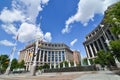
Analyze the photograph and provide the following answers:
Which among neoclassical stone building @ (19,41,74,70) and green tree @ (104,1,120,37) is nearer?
green tree @ (104,1,120,37)

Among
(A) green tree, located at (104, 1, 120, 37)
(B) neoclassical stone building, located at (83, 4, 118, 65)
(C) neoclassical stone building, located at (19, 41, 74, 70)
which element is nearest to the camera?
(A) green tree, located at (104, 1, 120, 37)

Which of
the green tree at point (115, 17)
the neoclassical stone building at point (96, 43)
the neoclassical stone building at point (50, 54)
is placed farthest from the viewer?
the neoclassical stone building at point (50, 54)

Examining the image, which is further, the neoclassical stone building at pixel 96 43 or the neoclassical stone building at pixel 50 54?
the neoclassical stone building at pixel 50 54

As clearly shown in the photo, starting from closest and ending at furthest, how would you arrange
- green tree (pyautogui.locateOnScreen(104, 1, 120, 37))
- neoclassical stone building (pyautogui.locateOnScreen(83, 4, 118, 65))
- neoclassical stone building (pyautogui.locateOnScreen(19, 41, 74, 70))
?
green tree (pyautogui.locateOnScreen(104, 1, 120, 37))
neoclassical stone building (pyautogui.locateOnScreen(83, 4, 118, 65))
neoclassical stone building (pyautogui.locateOnScreen(19, 41, 74, 70))

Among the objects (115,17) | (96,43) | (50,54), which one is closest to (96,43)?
(96,43)

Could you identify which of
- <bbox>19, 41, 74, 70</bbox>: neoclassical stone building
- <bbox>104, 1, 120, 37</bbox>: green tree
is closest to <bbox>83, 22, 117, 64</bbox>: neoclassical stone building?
<bbox>19, 41, 74, 70</bbox>: neoclassical stone building

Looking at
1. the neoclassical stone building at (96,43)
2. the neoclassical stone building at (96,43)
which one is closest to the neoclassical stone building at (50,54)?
the neoclassical stone building at (96,43)

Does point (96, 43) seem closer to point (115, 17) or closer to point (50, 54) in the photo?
point (50, 54)

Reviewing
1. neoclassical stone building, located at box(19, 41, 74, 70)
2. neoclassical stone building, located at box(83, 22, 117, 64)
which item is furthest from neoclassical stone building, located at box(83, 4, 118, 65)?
neoclassical stone building, located at box(19, 41, 74, 70)

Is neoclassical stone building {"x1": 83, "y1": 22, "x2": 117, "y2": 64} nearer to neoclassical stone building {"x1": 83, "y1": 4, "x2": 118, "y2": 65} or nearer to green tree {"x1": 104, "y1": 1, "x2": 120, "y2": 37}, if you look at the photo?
neoclassical stone building {"x1": 83, "y1": 4, "x2": 118, "y2": 65}

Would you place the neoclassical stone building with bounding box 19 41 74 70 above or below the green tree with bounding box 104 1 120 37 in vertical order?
above

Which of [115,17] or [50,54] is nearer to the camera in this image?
[115,17]

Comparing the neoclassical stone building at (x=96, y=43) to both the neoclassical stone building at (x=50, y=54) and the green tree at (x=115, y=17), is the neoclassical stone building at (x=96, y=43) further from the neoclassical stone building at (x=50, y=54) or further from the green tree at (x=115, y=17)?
the green tree at (x=115, y=17)

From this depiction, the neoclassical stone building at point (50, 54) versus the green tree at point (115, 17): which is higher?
the neoclassical stone building at point (50, 54)
